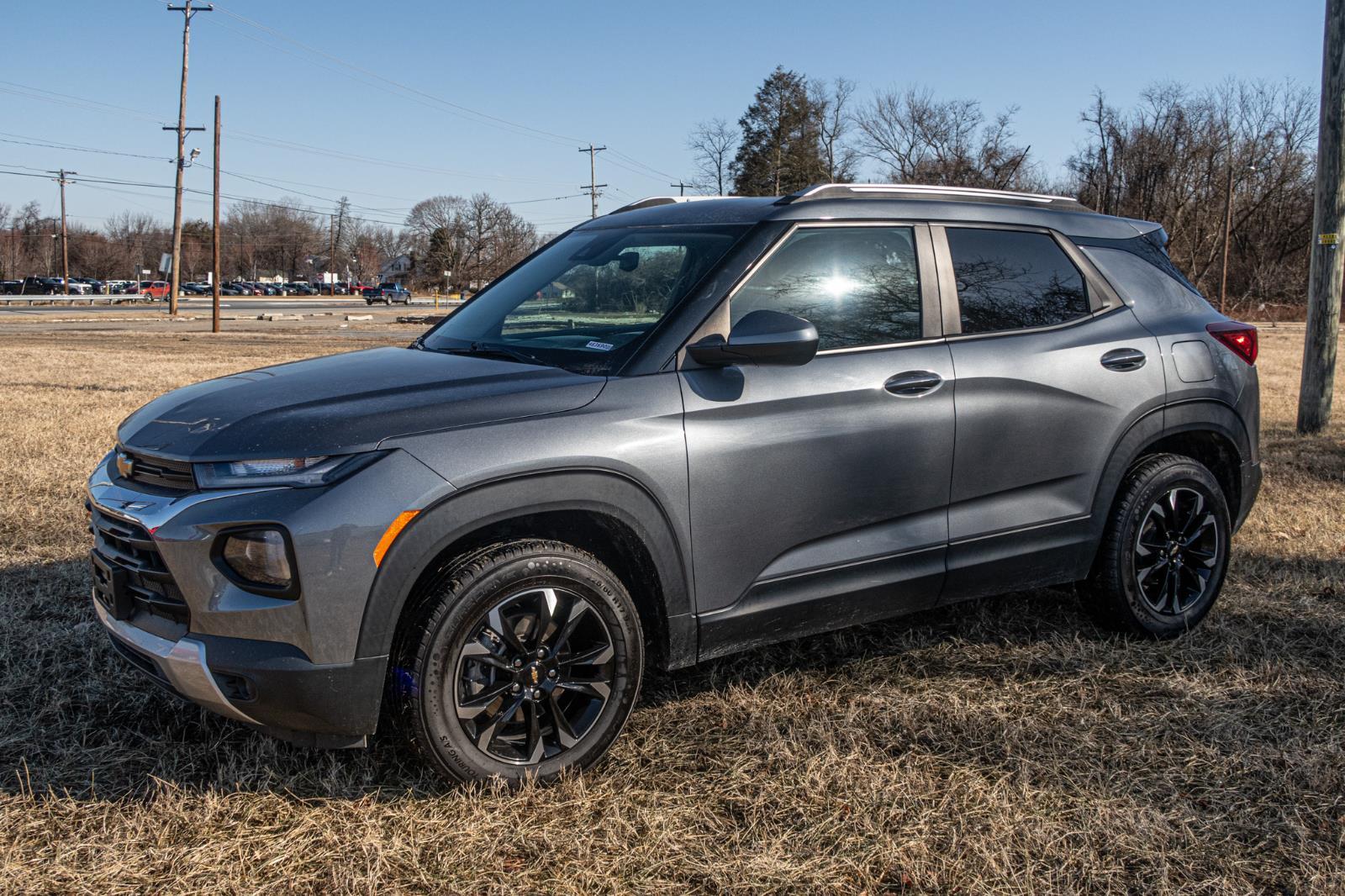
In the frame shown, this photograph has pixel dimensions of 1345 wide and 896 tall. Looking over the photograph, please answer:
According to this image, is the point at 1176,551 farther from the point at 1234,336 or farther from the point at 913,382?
the point at 913,382

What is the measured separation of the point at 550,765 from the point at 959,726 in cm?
144

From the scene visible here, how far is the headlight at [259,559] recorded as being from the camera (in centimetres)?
278

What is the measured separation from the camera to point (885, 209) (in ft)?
13.0

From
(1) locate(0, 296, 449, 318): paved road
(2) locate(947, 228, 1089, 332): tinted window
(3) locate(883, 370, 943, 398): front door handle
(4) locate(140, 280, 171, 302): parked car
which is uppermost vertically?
(4) locate(140, 280, 171, 302): parked car

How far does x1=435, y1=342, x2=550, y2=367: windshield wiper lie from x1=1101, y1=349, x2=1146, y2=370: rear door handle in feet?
7.43

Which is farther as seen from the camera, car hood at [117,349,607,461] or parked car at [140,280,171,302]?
parked car at [140,280,171,302]

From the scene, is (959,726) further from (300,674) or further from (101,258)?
(101,258)

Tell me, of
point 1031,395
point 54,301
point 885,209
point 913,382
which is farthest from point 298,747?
point 54,301

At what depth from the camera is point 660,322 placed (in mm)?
3482

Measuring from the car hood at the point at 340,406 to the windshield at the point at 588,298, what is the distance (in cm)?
20

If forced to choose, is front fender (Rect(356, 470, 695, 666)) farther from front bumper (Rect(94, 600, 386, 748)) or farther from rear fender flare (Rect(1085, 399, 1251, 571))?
rear fender flare (Rect(1085, 399, 1251, 571))

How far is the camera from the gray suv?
2.88m

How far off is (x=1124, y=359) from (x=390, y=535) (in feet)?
9.82

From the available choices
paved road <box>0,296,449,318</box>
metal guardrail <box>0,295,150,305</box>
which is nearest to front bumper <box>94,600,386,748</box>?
paved road <box>0,296,449,318</box>
